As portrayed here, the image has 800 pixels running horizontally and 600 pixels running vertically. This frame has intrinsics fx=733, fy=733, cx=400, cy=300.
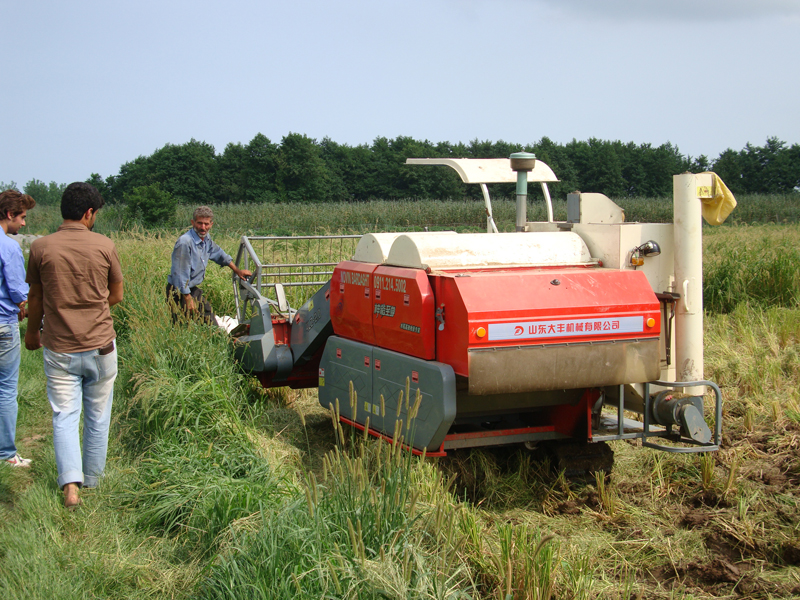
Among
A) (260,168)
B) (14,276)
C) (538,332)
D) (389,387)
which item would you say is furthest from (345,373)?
(260,168)

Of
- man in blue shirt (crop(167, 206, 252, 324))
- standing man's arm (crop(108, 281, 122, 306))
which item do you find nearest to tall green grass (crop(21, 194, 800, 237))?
man in blue shirt (crop(167, 206, 252, 324))

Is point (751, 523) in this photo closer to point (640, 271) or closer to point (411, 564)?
point (640, 271)

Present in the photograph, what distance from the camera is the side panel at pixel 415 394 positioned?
13.7 ft

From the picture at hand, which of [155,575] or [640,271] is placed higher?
[640,271]

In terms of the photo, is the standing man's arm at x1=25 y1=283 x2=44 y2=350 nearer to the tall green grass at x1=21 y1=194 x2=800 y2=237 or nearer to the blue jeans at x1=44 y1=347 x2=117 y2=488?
the blue jeans at x1=44 y1=347 x2=117 y2=488

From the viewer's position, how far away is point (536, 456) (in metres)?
5.22

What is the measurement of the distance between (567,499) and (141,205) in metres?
29.3

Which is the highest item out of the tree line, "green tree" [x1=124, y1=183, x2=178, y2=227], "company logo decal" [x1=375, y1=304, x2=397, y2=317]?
the tree line

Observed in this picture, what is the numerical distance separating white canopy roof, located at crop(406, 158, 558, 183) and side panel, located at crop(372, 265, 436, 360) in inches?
54.9

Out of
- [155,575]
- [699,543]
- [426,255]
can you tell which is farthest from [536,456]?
[155,575]

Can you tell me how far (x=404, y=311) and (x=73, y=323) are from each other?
1912 millimetres

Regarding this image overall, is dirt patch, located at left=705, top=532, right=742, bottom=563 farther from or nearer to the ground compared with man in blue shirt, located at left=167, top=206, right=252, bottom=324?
nearer to the ground

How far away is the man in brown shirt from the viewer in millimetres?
4141

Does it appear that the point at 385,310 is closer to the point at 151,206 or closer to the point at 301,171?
the point at 151,206
